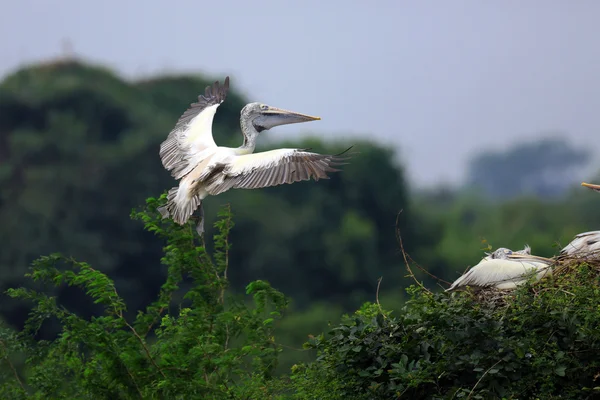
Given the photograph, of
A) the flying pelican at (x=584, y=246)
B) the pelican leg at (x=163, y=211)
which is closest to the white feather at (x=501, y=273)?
the flying pelican at (x=584, y=246)

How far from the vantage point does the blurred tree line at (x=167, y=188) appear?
25484 mm

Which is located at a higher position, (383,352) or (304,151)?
(304,151)

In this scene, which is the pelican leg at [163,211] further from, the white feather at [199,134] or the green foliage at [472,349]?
the green foliage at [472,349]

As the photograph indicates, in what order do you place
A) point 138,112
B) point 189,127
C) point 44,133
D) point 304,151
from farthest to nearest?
point 138,112
point 44,133
point 189,127
point 304,151

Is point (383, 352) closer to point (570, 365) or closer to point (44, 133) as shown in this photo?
point (570, 365)

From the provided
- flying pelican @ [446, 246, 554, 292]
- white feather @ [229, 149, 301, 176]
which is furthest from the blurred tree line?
flying pelican @ [446, 246, 554, 292]

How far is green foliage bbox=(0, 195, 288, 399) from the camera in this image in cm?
695

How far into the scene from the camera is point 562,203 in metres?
32.7

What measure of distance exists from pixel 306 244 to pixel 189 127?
68.1ft

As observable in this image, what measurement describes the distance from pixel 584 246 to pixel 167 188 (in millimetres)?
21307

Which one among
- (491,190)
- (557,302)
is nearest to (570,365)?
(557,302)

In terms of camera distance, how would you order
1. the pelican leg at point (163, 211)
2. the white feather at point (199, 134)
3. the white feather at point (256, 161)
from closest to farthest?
the white feather at point (256, 161)
the pelican leg at point (163, 211)
the white feather at point (199, 134)

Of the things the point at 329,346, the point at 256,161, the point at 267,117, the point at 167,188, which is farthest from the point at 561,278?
the point at 167,188

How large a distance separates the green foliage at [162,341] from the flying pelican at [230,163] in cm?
28
